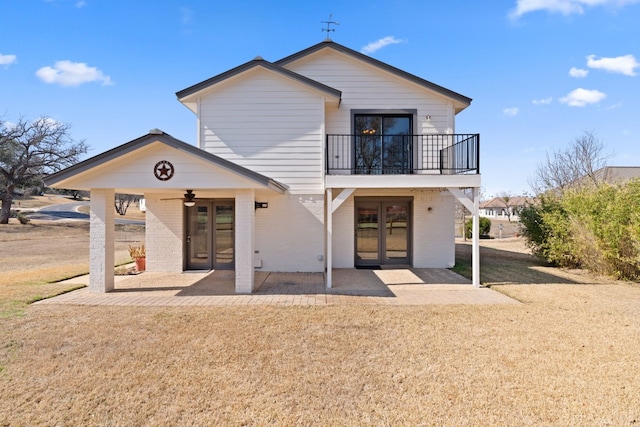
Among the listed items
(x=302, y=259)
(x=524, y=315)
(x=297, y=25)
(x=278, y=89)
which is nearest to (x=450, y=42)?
(x=297, y=25)

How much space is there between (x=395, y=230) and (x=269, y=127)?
556 cm

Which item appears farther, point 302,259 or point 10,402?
point 302,259

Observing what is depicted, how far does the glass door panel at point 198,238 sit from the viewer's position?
11.0 meters

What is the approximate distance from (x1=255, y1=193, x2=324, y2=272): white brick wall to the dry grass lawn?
3934mm

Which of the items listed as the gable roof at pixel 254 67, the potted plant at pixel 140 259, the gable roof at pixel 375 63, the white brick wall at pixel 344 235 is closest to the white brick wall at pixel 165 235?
the potted plant at pixel 140 259

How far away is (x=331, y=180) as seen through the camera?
29.4ft

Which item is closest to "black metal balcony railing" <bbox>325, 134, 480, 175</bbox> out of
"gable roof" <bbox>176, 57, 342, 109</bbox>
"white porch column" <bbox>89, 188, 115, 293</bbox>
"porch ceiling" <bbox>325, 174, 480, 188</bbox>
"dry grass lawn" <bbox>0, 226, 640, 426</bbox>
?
"gable roof" <bbox>176, 57, 342, 109</bbox>

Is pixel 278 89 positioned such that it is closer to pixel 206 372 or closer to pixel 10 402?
pixel 206 372

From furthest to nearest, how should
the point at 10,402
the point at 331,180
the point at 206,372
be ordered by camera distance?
the point at 331,180, the point at 206,372, the point at 10,402

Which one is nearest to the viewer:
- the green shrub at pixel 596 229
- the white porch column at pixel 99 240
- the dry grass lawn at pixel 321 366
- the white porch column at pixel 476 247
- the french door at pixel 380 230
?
the dry grass lawn at pixel 321 366

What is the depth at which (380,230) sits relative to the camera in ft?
39.1

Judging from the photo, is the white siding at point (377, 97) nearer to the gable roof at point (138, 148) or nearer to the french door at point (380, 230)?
the french door at point (380, 230)

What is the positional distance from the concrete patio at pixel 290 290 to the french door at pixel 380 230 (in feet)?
4.11

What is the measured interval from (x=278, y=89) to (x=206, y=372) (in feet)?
29.2
